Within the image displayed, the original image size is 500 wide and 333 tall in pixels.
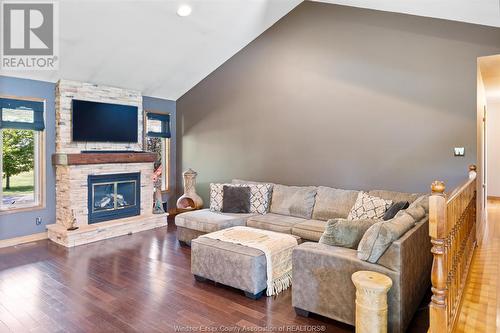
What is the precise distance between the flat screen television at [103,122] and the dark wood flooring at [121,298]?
6.38 ft

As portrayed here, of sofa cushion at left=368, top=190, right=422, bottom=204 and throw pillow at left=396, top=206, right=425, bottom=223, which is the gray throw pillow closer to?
throw pillow at left=396, top=206, right=425, bottom=223

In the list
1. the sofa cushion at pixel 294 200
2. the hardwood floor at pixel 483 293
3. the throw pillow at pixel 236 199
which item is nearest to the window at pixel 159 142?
the throw pillow at pixel 236 199

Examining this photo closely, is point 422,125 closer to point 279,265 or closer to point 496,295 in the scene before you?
point 496,295

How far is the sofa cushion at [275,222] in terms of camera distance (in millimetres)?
4375

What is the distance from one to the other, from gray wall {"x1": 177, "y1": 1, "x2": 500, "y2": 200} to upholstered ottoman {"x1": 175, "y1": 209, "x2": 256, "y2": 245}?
1298 millimetres

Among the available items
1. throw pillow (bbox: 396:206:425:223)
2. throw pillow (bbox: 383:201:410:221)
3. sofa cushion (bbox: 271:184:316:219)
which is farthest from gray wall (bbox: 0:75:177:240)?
throw pillow (bbox: 396:206:425:223)

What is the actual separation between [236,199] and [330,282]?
263 centimetres

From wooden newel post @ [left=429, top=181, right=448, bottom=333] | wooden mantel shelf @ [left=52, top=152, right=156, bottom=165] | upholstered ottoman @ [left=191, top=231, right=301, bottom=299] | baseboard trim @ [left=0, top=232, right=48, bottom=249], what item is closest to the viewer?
wooden newel post @ [left=429, top=181, right=448, bottom=333]

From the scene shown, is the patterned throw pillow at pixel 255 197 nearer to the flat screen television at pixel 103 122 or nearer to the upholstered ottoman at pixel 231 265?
the upholstered ottoman at pixel 231 265

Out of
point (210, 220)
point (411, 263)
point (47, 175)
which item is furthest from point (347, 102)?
point (47, 175)

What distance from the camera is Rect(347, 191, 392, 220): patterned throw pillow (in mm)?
3922

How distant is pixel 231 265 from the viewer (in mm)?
3270

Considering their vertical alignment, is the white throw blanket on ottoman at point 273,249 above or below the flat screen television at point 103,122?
below

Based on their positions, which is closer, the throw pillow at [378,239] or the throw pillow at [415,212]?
the throw pillow at [378,239]
